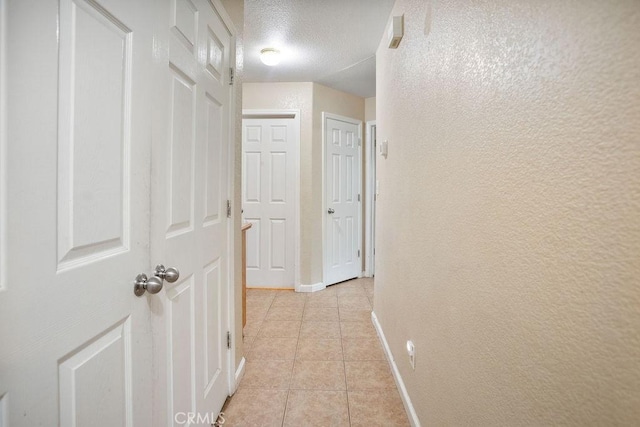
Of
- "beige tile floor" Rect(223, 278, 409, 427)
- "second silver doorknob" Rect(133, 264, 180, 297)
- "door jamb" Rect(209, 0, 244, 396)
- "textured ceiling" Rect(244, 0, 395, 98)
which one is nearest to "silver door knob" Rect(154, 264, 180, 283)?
"second silver doorknob" Rect(133, 264, 180, 297)

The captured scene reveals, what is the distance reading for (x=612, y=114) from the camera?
457mm

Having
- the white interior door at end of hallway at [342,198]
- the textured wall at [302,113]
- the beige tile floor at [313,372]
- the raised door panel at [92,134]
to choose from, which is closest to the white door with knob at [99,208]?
the raised door panel at [92,134]

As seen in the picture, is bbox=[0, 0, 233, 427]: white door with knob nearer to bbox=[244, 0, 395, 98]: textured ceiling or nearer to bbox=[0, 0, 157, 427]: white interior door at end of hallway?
bbox=[0, 0, 157, 427]: white interior door at end of hallway

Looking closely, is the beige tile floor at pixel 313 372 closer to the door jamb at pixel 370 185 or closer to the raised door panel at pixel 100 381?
the raised door panel at pixel 100 381

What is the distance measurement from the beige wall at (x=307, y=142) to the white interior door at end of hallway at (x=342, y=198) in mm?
122

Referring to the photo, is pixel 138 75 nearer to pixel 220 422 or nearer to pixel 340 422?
pixel 220 422

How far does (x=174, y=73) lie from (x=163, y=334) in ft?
2.75

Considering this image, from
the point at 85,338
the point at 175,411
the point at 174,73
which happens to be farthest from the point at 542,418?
the point at 174,73

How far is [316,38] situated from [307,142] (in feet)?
3.90

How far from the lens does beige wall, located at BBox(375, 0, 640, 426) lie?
451 millimetres

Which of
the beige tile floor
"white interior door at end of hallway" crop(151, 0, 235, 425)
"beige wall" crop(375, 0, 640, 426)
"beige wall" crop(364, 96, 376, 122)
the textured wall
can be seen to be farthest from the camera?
"beige wall" crop(364, 96, 376, 122)

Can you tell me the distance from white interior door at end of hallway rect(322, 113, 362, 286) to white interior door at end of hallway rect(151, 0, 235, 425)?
86.2 inches

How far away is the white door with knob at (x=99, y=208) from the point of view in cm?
50

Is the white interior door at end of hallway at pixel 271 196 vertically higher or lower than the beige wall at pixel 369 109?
lower
